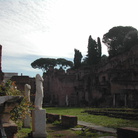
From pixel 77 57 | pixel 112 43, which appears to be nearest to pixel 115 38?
pixel 112 43

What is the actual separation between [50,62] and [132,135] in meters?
71.3

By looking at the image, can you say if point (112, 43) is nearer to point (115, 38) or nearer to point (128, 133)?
point (115, 38)

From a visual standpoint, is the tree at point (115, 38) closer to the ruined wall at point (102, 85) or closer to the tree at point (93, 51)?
the tree at point (93, 51)

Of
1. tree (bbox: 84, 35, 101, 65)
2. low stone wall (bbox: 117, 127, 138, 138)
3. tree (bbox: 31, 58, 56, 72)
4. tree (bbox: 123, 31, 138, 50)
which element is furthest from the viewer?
tree (bbox: 31, 58, 56, 72)

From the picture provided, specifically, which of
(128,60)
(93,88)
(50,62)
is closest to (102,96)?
(93,88)

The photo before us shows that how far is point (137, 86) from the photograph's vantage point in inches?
1312

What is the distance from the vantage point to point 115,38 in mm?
63375

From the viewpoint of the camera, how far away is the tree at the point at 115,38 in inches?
2381

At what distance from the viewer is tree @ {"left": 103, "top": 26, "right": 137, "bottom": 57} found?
60469 mm

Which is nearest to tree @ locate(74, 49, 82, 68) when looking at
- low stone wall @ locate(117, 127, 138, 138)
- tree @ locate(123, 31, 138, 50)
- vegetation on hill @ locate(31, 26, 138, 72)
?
vegetation on hill @ locate(31, 26, 138, 72)

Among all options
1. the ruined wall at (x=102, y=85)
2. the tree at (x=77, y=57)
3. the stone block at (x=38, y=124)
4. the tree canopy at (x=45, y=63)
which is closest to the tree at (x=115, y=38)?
the tree at (x=77, y=57)

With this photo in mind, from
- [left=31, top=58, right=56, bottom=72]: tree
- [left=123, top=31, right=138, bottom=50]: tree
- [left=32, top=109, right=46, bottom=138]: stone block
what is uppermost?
[left=123, top=31, right=138, bottom=50]: tree

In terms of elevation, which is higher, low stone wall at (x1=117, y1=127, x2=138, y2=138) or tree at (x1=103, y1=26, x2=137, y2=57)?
tree at (x1=103, y1=26, x2=137, y2=57)

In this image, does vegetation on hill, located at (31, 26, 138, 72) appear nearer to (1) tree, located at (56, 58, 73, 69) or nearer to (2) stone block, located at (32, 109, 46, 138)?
(1) tree, located at (56, 58, 73, 69)
